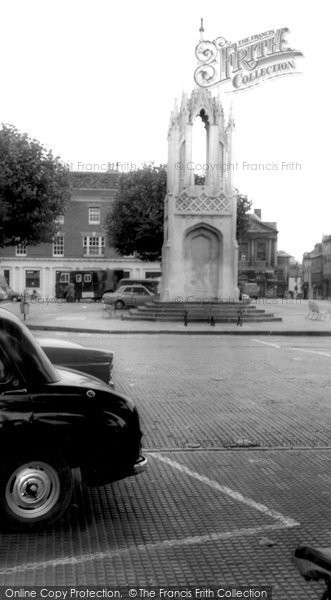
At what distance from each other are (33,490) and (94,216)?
219ft

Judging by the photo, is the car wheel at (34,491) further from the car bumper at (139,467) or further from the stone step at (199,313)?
the stone step at (199,313)

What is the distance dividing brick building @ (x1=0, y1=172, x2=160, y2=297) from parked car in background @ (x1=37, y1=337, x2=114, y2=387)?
200 feet

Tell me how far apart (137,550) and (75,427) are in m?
0.97

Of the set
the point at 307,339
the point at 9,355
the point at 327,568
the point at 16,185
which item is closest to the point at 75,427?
the point at 9,355

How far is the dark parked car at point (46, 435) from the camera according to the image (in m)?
4.85

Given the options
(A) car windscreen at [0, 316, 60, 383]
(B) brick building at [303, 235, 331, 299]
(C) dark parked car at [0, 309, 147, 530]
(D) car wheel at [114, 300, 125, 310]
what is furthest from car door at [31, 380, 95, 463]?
(B) brick building at [303, 235, 331, 299]

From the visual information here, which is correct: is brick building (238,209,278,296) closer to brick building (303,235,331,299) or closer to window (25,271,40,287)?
brick building (303,235,331,299)

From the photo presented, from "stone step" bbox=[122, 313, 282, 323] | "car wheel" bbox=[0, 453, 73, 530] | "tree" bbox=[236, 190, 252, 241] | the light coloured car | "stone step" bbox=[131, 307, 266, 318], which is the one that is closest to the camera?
"car wheel" bbox=[0, 453, 73, 530]

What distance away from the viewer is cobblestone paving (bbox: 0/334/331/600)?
4.32 meters

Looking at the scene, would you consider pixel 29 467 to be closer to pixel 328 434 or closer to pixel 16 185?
pixel 328 434

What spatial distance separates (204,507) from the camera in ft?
18.5

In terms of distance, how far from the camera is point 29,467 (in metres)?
4.88

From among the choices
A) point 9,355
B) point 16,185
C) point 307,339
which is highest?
point 16,185

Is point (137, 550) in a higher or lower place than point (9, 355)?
lower
